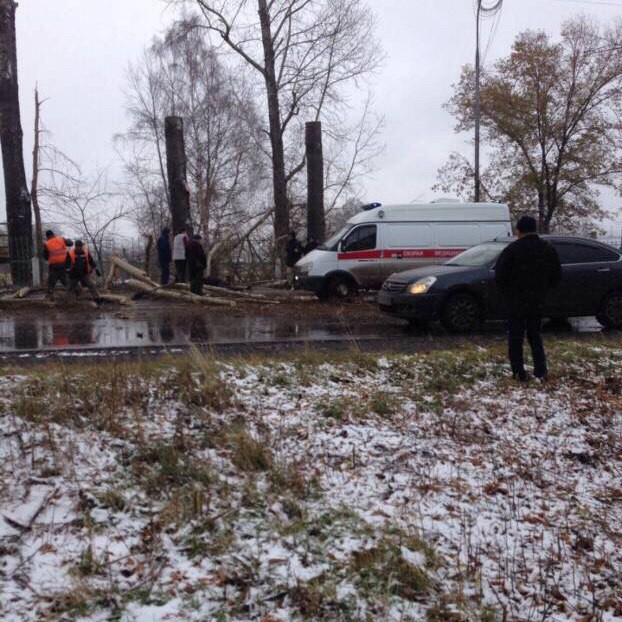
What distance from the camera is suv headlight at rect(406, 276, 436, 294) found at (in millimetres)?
11133

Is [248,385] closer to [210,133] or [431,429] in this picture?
[431,429]

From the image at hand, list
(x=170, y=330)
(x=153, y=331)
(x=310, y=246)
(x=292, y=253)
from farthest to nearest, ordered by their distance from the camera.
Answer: (x=310, y=246) < (x=292, y=253) < (x=170, y=330) < (x=153, y=331)

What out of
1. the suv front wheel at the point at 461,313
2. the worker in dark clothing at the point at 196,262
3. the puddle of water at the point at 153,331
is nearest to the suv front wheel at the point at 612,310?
the suv front wheel at the point at 461,313

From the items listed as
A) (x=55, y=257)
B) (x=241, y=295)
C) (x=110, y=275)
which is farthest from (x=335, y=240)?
(x=55, y=257)

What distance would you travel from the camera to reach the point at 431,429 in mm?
6074

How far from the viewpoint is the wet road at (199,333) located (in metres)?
9.74

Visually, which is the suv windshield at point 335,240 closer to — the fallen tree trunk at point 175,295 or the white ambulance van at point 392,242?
the white ambulance van at point 392,242

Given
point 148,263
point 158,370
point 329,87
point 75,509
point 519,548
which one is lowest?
point 519,548

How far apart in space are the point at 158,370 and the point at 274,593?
12.1ft

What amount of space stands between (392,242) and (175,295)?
528 cm

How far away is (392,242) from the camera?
1622cm

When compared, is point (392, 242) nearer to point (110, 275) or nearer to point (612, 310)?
point (612, 310)

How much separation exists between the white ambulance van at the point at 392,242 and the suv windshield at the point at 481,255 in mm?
4088

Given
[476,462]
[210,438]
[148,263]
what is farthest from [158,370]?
[148,263]
